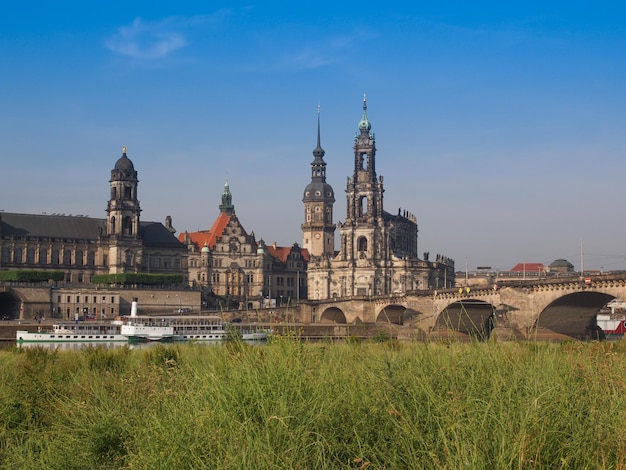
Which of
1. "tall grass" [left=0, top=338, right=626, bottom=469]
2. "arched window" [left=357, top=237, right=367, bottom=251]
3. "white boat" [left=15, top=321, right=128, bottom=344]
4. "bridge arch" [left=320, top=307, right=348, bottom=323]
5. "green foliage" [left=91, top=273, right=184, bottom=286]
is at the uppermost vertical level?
"arched window" [left=357, top=237, right=367, bottom=251]

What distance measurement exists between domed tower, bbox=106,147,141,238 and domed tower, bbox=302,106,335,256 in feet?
111

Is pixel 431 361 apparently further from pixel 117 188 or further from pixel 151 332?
pixel 117 188

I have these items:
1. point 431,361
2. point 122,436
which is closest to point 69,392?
point 122,436

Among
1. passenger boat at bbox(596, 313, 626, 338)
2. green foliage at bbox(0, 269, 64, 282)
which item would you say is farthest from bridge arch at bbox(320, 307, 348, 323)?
green foliage at bbox(0, 269, 64, 282)

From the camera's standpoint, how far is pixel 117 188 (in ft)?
316

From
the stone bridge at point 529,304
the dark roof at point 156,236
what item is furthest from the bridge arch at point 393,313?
the dark roof at point 156,236

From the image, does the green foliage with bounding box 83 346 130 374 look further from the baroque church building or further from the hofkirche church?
the baroque church building

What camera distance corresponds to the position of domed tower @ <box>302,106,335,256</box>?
12512cm

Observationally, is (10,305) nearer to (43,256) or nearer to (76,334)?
(43,256)

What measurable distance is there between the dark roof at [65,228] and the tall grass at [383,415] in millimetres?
86472

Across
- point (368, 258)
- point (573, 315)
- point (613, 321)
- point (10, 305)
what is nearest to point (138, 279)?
point (10, 305)

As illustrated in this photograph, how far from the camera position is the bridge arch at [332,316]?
276 ft

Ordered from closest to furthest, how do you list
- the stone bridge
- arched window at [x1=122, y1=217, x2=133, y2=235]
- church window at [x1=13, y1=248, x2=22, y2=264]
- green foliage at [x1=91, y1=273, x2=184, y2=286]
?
the stone bridge
green foliage at [x1=91, y1=273, x2=184, y2=286]
church window at [x1=13, y1=248, x2=22, y2=264]
arched window at [x1=122, y1=217, x2=133, y2=235]

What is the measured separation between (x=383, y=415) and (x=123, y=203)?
8889 centimetres
